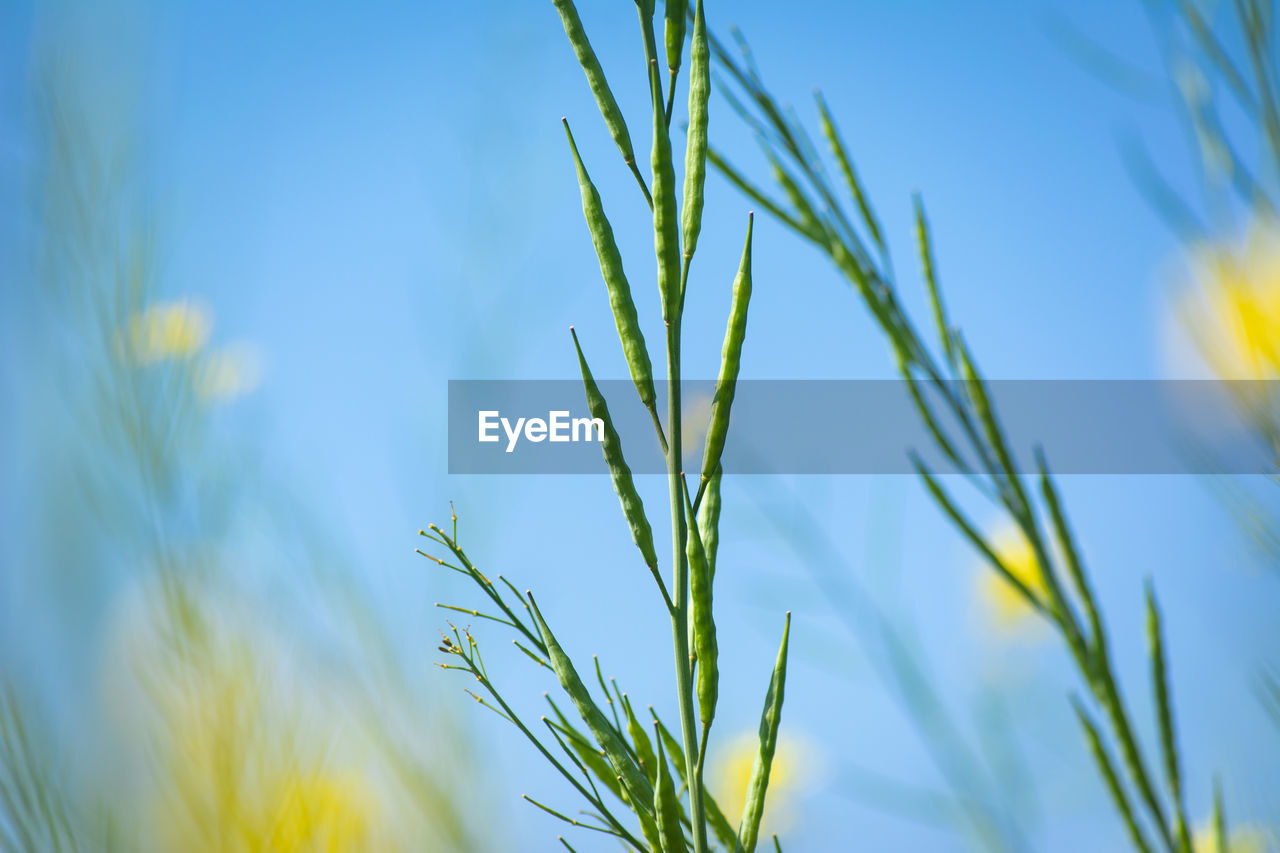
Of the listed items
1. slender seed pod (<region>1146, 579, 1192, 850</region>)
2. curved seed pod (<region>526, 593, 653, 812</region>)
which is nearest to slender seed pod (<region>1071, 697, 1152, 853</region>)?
slender seed pod (<region>1146, 579, 1192, 850</region>)

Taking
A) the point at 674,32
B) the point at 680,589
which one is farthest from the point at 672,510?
the point at 674,32

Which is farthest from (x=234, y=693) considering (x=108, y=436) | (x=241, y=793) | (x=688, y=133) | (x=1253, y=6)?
(x=1253, y=6)

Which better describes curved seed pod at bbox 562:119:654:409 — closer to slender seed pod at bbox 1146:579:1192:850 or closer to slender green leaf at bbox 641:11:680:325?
slender green leaf at bbox 641:11:680:325

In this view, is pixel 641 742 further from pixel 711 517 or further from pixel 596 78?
pixel 596 78

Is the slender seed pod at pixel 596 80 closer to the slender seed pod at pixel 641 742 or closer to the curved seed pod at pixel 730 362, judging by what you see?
the curved seed pod at pixel 730 362

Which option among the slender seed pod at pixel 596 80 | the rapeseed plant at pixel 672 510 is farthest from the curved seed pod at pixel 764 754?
the slender seed pod at pixel 596 80

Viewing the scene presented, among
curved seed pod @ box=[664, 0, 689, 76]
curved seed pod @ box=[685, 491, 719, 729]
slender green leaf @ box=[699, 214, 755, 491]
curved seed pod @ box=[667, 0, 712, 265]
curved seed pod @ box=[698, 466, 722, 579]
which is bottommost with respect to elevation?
curved seed pod @ box=[685, 491, 719, 729]
